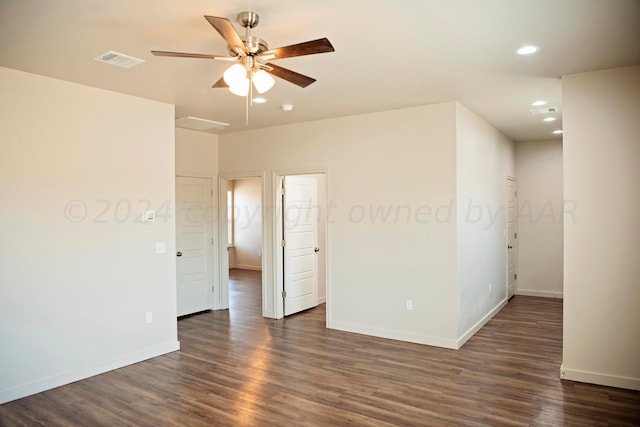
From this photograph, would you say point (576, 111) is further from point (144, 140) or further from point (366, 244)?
point (144, 140)

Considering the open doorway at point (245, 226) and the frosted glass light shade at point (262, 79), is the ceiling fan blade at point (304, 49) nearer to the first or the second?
the frosted glass light shade at point (262, 79)

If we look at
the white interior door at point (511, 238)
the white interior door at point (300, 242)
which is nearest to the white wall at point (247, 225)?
the white interior door at point (300, 242)

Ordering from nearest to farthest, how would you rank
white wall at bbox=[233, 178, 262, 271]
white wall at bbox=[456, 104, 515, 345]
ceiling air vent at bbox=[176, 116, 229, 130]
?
white wall at bbox=[456, 104, 515, 345] → ceiling air vent at bbox=[176, 116, 229, 130] → white wall at bbox=[233, 178, 262, 271]

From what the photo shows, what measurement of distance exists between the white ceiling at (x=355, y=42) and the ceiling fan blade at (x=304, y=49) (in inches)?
10.7

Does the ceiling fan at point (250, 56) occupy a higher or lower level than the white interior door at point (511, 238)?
higher

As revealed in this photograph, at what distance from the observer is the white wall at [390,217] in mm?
4879

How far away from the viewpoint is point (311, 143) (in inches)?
230

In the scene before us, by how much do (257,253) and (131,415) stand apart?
8.03 meters

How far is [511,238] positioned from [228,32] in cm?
669

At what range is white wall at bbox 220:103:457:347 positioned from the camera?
4.88 m

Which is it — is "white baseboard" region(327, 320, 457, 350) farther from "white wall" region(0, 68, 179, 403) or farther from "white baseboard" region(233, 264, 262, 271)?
"white baseboard" region(233, 264, 262, 271)

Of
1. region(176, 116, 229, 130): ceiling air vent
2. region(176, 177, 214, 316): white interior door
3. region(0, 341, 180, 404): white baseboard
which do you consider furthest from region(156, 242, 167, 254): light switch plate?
region(176, 116, 229, 130): ceiling air vent

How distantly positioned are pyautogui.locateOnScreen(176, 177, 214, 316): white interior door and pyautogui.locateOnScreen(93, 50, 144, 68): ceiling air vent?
114 inches

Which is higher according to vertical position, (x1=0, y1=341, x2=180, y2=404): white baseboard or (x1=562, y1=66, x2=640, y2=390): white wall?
(x1=562, y1=66, x2=640, y2=390): white wall
